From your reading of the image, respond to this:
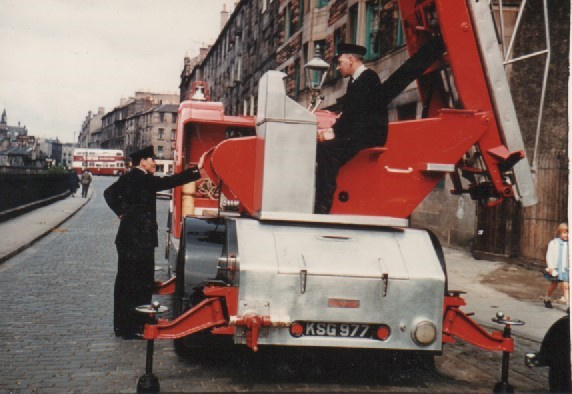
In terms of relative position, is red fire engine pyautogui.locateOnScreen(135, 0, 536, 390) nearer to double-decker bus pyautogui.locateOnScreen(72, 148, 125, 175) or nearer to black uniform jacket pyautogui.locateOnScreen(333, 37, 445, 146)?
black uniform jacket pyautogui.locateOnScreen(333, 37, 445, 146)

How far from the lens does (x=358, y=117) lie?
5465 millimetres

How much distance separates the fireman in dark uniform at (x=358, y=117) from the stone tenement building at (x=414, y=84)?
107cm

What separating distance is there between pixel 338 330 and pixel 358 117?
1.83 meters

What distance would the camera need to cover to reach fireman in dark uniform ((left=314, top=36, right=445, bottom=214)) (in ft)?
17.6

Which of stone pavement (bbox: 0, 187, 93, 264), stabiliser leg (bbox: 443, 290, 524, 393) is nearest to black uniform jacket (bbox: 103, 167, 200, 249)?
stabiliser leg (bbox: 443, 290, 524, 393)

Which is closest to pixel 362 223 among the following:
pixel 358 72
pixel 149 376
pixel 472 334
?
Result: pixel 472 334

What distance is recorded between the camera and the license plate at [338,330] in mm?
4926

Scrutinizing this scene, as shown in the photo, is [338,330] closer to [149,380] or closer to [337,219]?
[337,219]

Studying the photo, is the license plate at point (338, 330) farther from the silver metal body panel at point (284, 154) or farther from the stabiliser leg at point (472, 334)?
the silver metal body panel at point (284, 154)

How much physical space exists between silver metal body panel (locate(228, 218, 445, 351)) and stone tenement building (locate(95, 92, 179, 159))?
275 ft

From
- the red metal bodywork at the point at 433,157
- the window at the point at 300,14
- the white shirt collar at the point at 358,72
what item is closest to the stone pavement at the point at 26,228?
the red metal bodywork at the point at 433,157

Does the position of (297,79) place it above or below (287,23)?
below

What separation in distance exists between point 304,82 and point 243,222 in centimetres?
2536

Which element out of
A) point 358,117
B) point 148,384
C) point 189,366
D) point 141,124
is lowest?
point 189,366
